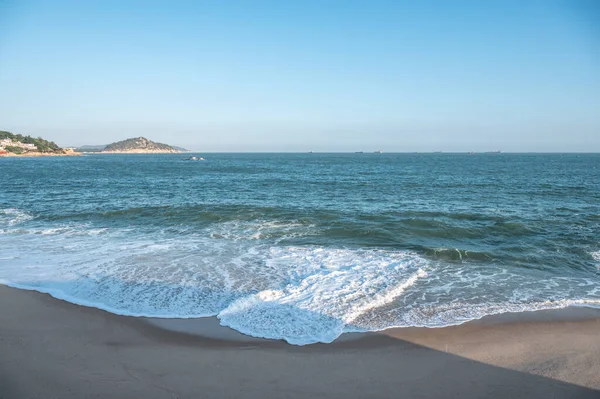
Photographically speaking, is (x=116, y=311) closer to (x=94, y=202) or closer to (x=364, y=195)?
(x=94, y=202)

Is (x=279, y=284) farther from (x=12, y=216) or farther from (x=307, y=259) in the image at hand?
(x=12, y=216)

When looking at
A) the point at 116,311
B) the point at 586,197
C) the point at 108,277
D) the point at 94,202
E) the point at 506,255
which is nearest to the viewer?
the point at 116,311

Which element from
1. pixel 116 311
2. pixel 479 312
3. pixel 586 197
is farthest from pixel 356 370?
pixel 586 197

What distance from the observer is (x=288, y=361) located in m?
6.27

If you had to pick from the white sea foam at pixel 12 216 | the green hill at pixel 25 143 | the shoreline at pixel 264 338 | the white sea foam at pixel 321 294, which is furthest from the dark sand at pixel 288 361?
the green hill at pixel 25 143

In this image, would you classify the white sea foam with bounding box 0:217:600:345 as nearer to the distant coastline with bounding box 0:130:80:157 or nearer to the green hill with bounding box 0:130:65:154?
the distant coastline with bounding box 0:130:80:157

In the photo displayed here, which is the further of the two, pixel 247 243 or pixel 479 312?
pixel 247 243

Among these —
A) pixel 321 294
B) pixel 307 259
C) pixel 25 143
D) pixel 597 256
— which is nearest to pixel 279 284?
pixel 321 294

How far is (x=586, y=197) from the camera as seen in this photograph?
2795cm

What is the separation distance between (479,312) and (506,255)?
5939 millimetres

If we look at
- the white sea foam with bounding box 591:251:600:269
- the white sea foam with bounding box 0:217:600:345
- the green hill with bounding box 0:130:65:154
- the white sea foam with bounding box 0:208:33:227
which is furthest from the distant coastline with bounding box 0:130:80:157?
the white sea foam with bounding box 591:251:600:269

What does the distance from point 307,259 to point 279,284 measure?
8.80 feet

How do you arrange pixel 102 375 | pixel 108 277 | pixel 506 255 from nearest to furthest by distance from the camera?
pixel 102 375 < pixel 108 277 < pixel 506 255

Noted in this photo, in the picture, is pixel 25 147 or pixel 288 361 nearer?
pixel 288 361
